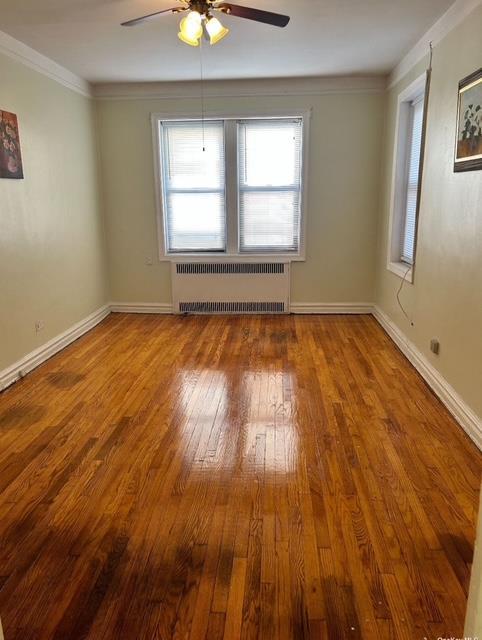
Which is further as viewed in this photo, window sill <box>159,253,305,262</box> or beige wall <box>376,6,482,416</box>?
window sill <box>159,253,305,262</box>

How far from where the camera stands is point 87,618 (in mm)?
1537

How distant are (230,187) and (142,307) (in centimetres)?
183

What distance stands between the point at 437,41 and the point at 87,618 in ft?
13.4

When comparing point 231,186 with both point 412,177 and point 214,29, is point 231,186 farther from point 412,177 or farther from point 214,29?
point 214,29

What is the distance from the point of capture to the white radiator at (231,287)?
551cm

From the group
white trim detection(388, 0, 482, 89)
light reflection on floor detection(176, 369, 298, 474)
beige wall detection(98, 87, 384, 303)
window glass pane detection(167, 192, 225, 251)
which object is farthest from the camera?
window glass pane detection(167, 192, 225, 251)

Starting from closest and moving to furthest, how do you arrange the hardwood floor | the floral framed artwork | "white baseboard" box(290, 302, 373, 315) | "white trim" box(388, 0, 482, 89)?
the hardwood floor, "white trim" box(388, 0, 482, 89), the floral framed artwork, "white baseboard" box(290, 302, 373, 315)

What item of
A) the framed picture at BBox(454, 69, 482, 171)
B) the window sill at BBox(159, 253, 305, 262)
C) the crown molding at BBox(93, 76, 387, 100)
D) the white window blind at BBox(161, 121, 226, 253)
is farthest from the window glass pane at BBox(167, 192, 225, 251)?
the framed picture at BBox(454, 69, 482, 171)

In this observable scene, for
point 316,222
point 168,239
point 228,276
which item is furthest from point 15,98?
point 316,222

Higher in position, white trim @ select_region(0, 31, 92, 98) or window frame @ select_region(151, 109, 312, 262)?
white trim @ select_region(0, 31, 92, 98)

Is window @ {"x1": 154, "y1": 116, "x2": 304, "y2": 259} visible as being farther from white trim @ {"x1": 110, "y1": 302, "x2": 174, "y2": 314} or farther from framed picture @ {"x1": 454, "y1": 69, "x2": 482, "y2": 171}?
framed picture @ {"x1": 454, "y1": 69, "x2": 482, "y2": 171}

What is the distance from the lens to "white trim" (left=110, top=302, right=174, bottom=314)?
570cm

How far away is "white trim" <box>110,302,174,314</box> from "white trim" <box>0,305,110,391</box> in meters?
0.26

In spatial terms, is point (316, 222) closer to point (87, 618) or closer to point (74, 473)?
point (74, 473)
